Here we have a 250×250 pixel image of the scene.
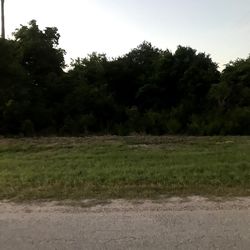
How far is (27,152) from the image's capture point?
13773 millimetres

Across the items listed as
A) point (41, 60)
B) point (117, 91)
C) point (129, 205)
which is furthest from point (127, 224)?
point (117, 91)

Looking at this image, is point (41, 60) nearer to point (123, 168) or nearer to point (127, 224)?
point (123, 168)

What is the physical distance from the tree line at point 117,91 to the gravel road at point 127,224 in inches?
562

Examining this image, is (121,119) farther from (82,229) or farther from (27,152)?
(82,229)

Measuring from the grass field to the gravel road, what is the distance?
625mm

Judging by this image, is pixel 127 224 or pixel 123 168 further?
pixel 123 168

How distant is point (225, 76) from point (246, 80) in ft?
4.89

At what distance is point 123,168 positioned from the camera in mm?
10438

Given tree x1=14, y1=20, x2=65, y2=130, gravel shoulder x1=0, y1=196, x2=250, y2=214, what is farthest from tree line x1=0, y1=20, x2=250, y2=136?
gravel shoulder x1=0, y1=196, x2=250, y2=214

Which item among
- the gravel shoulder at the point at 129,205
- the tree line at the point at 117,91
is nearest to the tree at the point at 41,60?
the tree line at the point at 117,91

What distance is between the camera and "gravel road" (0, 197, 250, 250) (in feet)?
18.5

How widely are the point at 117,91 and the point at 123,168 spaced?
27908 millimetres

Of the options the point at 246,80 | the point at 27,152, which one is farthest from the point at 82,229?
the point at 246,80

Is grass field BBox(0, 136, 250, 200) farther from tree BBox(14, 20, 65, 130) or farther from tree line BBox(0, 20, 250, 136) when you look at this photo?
tree BBox(14, 20, 65, 130)
